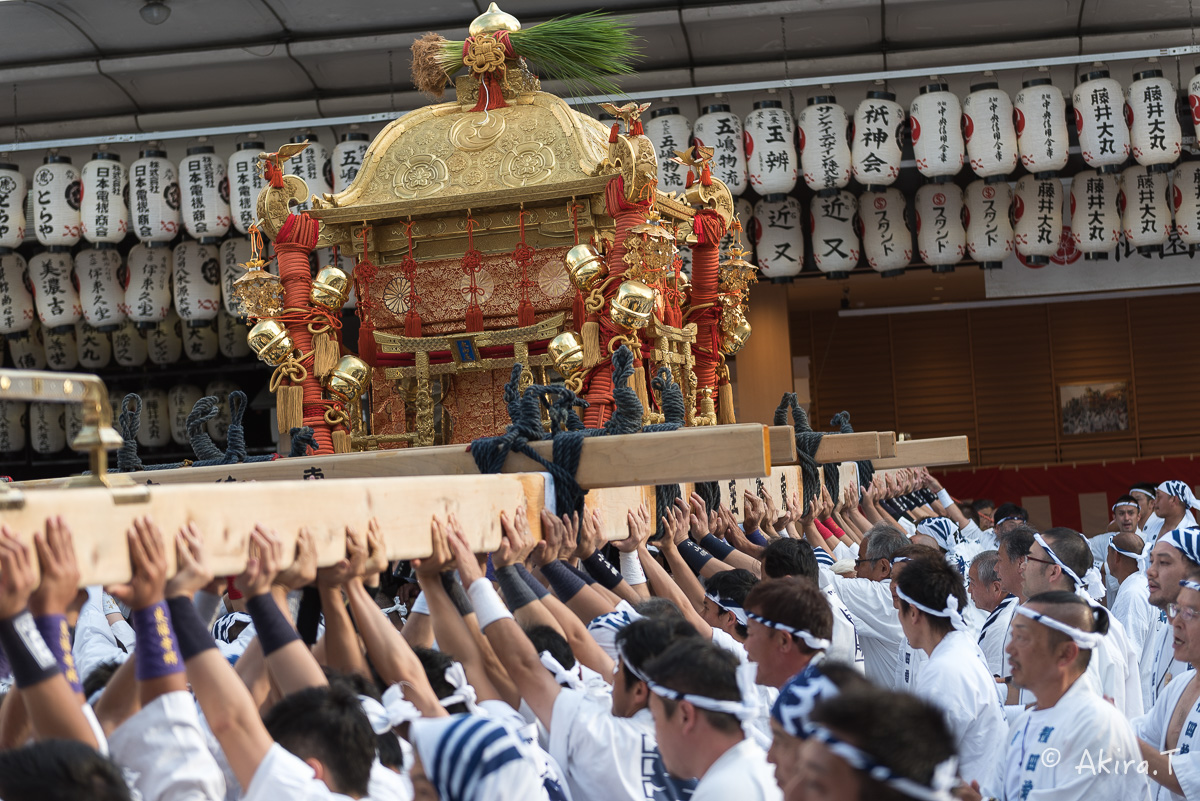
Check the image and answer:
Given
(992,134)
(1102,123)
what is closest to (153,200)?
(992,134)

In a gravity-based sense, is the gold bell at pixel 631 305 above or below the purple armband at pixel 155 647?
above

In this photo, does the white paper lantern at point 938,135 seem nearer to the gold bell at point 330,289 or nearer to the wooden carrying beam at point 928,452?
the wooden carrying beam at point 928,452

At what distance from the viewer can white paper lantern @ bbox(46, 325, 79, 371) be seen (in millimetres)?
12781

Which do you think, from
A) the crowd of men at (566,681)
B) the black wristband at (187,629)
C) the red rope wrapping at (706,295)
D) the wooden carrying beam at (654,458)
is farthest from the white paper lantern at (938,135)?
the black wristband at (187,629)

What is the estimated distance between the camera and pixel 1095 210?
1108 centimetres

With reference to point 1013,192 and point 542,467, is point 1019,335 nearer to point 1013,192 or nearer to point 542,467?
point 1013,192

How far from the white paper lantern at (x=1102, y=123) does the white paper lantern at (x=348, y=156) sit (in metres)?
6.55

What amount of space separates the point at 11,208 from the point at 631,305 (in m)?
8.96

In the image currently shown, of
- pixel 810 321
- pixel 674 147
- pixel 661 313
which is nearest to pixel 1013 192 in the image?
pixel 674 147

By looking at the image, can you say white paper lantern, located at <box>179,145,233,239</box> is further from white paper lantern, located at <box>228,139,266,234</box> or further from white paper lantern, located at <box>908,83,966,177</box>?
white paper lantern, located at <box>908,83,966,177</box>

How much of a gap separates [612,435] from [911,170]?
947cm

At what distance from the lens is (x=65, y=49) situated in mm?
11258

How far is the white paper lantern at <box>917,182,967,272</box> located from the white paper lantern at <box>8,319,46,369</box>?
9.44 metres

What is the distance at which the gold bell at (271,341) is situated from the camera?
→ 5.45m
